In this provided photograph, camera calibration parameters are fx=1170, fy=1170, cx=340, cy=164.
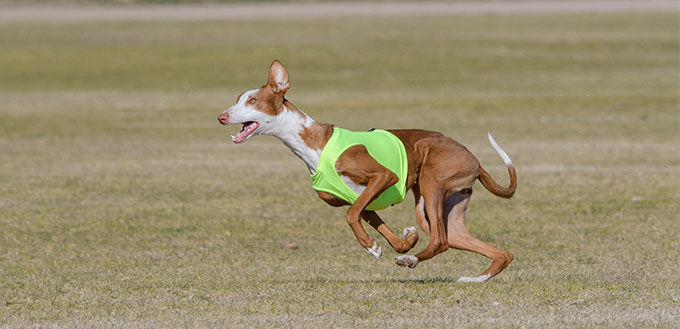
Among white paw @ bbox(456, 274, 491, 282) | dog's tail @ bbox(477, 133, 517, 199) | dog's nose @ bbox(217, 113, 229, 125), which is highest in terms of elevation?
dog's nose @ bbox(217, 113, 229, 125)

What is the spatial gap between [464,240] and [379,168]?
98cm

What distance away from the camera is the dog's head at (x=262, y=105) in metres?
8.69

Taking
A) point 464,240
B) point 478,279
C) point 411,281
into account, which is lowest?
point 411,281

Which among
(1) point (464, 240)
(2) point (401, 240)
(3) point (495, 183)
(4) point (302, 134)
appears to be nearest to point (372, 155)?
(4) point (302, 134)

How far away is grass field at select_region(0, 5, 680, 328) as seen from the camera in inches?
342

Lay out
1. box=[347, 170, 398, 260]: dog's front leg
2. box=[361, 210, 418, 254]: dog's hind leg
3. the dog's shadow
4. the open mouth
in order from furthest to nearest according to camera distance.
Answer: the dog's shadow, box=[361, 210, 418, 254]: dog's hind leg, box=[347, 170, 398, 260]: dog's front leg, the open mouth

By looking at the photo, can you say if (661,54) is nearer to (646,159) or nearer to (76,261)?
(646,159)

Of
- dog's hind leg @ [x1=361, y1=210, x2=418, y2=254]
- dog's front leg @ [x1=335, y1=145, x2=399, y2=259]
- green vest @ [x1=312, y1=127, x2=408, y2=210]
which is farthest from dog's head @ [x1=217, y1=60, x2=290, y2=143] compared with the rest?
dog's hind leg @ [x1=361, y1=210, x2=418, y2=254]

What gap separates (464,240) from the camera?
30.1ft

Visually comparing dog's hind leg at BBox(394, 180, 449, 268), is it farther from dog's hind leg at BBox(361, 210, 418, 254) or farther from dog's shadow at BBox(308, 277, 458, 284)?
dog's shadow at BBox(308, 277, 458, 284)

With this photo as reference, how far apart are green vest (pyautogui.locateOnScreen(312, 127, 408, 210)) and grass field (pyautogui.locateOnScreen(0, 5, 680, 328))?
76cm

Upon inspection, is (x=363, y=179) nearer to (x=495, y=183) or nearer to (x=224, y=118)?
(x=224, y=118)

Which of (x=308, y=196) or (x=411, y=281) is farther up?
(x=411, y=281)

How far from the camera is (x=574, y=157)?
62.2 feet
